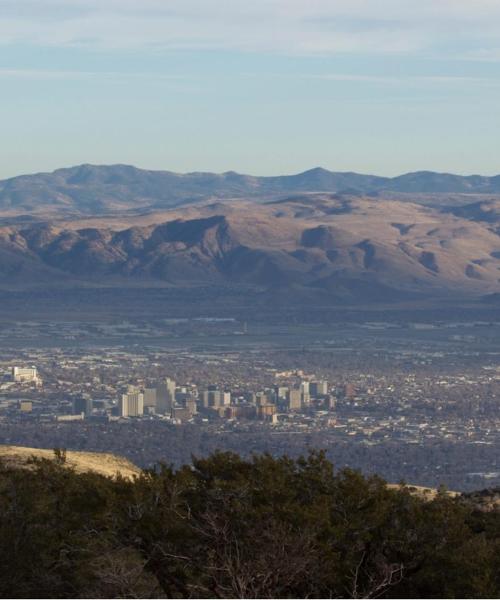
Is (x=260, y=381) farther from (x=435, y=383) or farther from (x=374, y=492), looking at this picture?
(x=374, y=492)

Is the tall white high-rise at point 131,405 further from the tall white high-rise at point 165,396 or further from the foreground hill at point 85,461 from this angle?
the foreground hill at point 85,461

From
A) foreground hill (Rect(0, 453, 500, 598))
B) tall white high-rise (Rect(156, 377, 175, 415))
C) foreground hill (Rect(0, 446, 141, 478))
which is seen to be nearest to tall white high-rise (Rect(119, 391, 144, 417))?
tall white high-rise (Rect(156, 377, 175, 415))

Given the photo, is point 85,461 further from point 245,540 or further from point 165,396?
point 165,396

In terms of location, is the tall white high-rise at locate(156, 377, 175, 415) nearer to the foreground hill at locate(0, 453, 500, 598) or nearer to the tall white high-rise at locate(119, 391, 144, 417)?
the tall white high-rise at locate(119, 391, 144, 417)

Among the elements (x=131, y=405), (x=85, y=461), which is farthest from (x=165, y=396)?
(x=85, y=461)

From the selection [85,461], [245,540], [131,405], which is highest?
[245,540]

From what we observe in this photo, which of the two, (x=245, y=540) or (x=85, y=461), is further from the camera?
(x=85, y=461)

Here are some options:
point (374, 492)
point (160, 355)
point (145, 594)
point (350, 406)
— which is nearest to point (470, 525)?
point (374, 492)

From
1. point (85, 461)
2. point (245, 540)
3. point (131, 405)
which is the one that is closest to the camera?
point (245, 540)

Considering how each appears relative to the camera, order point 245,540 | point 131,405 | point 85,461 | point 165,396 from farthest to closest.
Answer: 1. point 165,396
2. point 131,405
3. point 85,461
4. point 245,540
